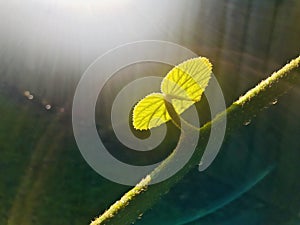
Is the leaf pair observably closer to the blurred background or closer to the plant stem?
the plant stem

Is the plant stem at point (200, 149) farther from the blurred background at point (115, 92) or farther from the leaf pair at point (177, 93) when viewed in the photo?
the blurred background at point (115, 92)

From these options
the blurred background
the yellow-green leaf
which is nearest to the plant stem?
the yellow-green leaf

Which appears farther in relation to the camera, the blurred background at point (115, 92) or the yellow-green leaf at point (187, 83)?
the blurred background at point (115, 92)

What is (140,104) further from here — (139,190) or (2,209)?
(2,209)

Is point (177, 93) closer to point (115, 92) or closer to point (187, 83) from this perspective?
point (187, 83)

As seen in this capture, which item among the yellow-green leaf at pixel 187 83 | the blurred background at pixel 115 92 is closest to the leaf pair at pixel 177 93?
the yellow-green leaf at pixel 187 83

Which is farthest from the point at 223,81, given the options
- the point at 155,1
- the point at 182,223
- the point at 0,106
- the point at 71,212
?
the point at 0,106

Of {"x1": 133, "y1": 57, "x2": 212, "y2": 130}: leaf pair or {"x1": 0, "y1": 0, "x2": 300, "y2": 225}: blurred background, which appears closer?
{"x1": 133, "y1": 57, "x2": 212, "y2": 130}: leaf pair
